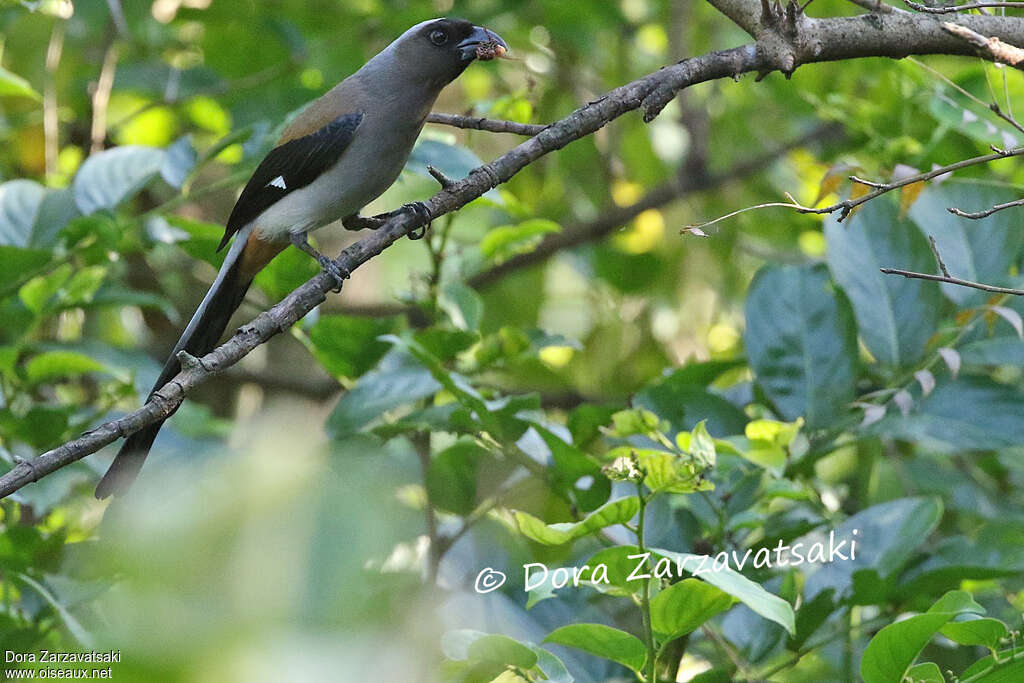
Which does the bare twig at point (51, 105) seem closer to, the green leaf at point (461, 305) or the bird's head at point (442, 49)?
the bird's head at point (442, 49)

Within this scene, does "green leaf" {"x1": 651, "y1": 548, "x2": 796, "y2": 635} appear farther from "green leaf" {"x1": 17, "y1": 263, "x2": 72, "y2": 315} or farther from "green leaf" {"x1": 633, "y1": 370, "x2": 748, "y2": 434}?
"green leaf" {"x1": 17, "y1": 263, "x2": 72, "y2": 315}

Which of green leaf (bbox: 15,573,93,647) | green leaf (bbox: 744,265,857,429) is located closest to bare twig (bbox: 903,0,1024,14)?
green leaf (bbox: 744,265,857,429)

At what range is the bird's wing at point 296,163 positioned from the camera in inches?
114

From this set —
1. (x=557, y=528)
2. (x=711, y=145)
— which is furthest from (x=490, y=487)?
(x=711, y=145)

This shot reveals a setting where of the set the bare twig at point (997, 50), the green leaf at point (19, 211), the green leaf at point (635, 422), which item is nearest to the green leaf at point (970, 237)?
the bare twig at point (997, 50)

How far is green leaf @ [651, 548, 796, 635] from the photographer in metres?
1.50

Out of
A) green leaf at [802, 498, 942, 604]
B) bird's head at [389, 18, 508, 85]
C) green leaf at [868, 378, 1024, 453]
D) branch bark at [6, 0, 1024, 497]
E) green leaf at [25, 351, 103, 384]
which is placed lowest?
green leaf at [802, 498, 942, 604]

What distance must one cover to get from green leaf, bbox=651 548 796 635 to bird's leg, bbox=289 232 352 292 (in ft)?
3.24

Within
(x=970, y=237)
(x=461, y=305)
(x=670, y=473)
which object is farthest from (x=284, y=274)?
(x=970, y=237)

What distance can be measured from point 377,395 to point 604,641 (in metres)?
1.08

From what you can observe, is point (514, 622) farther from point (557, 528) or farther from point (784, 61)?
point (784, 61)

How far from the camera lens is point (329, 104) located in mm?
2973

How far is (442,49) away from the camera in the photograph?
3.05 m

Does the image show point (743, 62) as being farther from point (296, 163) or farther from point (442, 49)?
point (296, 163)
